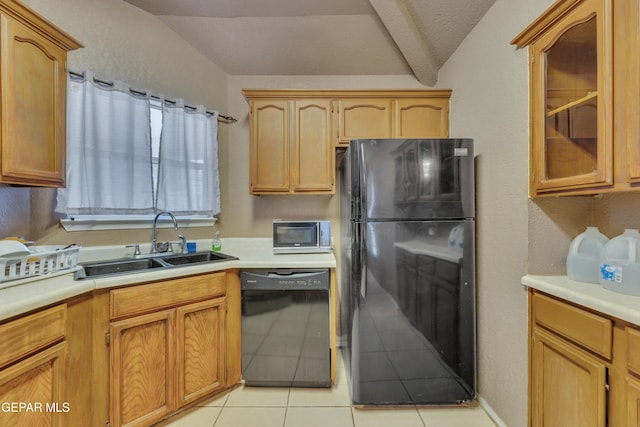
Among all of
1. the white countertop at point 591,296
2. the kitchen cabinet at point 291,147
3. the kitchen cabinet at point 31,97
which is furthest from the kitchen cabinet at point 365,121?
the kitchen cabinet at point 31,97

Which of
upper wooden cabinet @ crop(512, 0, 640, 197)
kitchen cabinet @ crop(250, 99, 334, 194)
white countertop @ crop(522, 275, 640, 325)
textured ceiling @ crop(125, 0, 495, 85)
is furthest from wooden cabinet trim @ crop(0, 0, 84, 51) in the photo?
white countertop @ crop(522, 275, 640, 325)

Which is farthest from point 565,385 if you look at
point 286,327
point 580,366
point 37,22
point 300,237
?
point 37,22

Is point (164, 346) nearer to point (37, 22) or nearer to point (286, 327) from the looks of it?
point (286, 327)

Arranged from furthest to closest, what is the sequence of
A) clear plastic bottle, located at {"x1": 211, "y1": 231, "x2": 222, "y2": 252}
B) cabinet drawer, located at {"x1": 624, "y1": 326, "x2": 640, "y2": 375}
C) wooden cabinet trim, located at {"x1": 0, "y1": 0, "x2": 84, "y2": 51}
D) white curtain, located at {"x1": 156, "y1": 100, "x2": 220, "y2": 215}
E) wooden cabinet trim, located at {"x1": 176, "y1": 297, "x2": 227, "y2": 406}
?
clear plastic bottle, located at {"x1": 211, "y1": 231, "x2": 222, "y2": 252}, white curtain, located at {"x1": 156, "y1": 100, "x2": 220, "y2": 215}, wooden cabinet trim, located at {"x1": 176, "y1": 297, "x2": 227, "y2": 406}, wooden cabinet trim, located at {"x1": 0, "y1": 0, "x2": 84, "y2": 51}, cabinet drawer, located at {"x1": 624, "y1": 326, "x2": 640, "y2": 375}

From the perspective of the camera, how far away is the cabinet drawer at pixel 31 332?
0.95 m

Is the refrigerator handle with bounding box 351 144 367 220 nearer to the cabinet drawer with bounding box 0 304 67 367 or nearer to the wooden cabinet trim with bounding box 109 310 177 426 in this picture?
the wooden cabinet trim with bounding box 109 310 177 426

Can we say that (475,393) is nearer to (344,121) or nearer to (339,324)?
(339,324)

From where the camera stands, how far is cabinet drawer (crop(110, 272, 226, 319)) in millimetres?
1381

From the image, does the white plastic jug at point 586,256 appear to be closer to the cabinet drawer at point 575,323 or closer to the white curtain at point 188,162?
the cabinet drawer at point 575,323

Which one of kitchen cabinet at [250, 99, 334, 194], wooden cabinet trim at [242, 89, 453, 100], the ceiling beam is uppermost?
the ceiling beam

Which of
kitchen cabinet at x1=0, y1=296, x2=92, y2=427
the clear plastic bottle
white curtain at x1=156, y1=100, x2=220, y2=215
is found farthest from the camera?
the clear plastic bottle

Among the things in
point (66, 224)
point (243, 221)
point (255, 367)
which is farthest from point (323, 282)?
point (66, 224)

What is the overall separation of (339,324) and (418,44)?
2421 millimetres

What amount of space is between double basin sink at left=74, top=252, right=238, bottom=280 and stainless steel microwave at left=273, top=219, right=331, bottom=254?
43 centimetres
